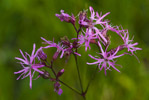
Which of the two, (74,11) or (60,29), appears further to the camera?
(60,29)

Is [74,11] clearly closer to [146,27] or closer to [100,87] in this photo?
[100,87]

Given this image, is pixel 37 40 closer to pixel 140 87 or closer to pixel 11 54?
pixel 11 54

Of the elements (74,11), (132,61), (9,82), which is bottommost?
(9,82)

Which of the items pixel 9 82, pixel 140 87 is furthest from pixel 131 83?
pixel 9 82

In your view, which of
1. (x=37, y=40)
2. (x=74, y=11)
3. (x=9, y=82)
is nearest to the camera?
(x=74, y=11)

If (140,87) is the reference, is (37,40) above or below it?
above

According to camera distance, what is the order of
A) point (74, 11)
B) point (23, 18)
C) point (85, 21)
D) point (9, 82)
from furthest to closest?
point (23, 18) → point (9, 82) → point (74, 11) → point (85, 21)
